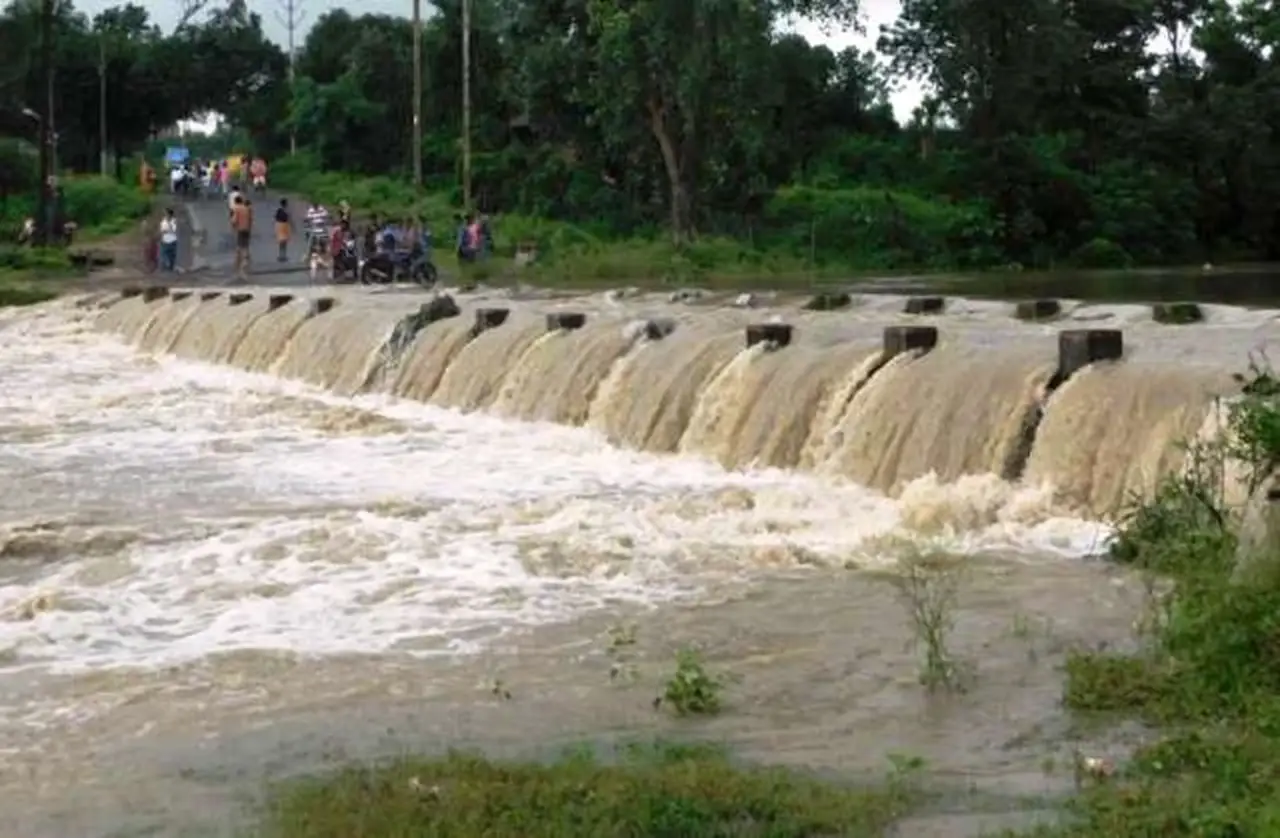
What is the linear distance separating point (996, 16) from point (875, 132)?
8480mm

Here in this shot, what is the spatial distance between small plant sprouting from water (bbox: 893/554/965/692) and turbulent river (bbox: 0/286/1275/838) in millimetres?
75

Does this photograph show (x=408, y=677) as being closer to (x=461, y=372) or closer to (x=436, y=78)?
(x=461, y=372)

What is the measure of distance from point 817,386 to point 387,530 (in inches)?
146

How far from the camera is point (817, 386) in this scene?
41.7 feet

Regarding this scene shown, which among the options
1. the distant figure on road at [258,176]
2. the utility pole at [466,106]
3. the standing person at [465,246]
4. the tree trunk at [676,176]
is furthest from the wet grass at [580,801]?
the distant figure on road at [258,176]

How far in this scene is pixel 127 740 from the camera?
6.19 metres

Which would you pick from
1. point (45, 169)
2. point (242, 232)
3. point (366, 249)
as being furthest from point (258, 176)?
point (366, 249)

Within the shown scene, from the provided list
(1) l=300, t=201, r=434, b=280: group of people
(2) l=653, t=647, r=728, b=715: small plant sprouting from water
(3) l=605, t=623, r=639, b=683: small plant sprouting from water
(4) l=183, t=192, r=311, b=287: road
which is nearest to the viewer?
(2) l=653, t=647, r=728, b=715: small plant sprouting from water

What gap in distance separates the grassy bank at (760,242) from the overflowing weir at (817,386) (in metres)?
15.5

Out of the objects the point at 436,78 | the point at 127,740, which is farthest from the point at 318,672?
the point at 436,78

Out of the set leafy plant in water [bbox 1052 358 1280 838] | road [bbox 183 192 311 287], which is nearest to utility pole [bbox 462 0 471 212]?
road [bbox 183 192 311 287]

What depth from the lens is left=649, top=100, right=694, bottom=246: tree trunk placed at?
37625 millimetres

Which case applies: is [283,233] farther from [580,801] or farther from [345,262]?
[580,801]

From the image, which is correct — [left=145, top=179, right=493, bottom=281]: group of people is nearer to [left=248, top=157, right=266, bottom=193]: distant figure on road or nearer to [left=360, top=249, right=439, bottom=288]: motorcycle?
[left=360, top=249, right=439, bottom=288]: motorcycle
